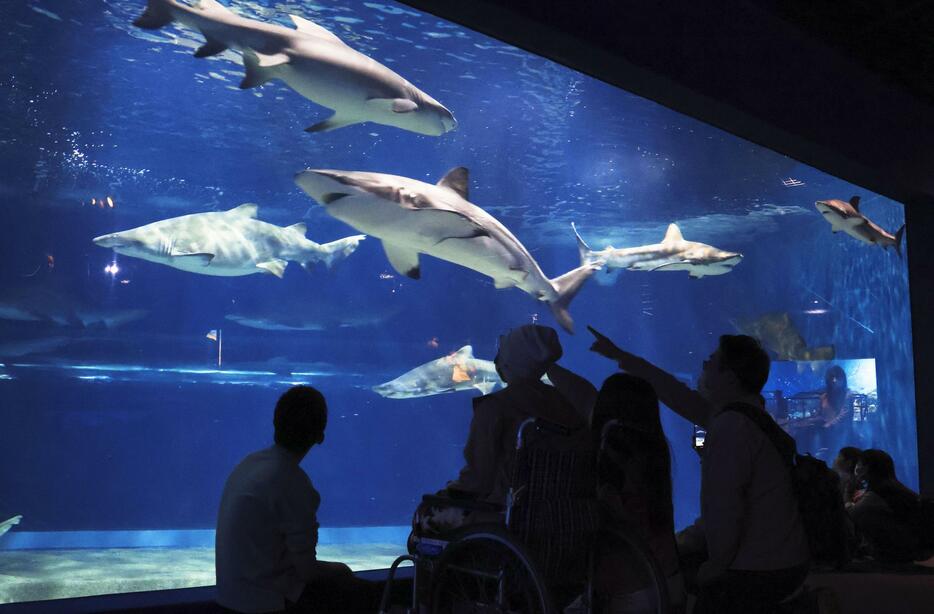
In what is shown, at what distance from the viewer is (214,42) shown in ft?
12.2

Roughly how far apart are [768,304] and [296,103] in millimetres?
15332

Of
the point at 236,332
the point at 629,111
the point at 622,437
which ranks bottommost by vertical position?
the point at 622,437

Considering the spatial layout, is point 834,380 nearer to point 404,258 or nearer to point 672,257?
point 672,257

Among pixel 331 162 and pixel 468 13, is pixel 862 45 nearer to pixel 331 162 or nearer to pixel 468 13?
pixel 468 13

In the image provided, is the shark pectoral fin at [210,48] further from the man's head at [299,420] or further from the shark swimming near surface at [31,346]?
the shark swimming near surface at [31,346]

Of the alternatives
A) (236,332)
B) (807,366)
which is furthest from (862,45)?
(236,332)

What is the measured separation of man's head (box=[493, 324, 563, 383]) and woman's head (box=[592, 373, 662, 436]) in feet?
0.97

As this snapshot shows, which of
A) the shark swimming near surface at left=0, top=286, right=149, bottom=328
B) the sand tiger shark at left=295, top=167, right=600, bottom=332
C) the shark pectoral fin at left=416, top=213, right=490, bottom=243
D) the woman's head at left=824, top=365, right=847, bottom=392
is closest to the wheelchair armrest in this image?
the sand tiger shark at left=295, top=167, right=600, bottom=332

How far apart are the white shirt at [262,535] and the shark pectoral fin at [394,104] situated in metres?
2.74

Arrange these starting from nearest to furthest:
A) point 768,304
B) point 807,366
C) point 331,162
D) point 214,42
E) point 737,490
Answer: point 737,490 < point 214,42 < point 807,366 < point 331,162 < point 768,304

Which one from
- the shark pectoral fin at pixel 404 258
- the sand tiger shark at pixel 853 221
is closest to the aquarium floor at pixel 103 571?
the shark pectoral fin at pixel 404 258

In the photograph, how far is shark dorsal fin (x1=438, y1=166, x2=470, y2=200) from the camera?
4.73m

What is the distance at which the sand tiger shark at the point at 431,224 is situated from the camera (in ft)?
13.3

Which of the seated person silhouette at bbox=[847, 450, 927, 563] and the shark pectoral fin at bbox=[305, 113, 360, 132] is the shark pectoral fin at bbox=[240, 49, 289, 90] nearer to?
the shark pectoral fin at bbox=[305, 113, 360, 132]
